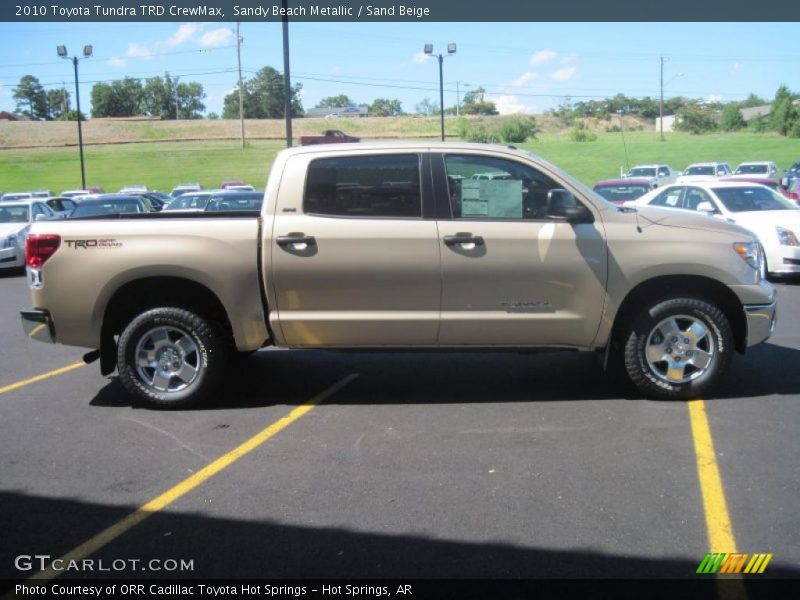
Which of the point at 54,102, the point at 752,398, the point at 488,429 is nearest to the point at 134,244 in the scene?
the point at 488,429

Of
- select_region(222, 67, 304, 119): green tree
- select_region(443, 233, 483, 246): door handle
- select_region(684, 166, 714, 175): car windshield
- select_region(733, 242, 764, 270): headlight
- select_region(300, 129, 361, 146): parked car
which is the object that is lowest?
select_region(733, 242, 764, 270): headlight

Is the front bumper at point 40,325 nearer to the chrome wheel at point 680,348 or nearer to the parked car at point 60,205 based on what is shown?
the chrome wheel at point 680,348

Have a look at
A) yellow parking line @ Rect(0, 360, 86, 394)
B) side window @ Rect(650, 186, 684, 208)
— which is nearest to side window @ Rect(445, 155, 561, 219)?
yellow parking line @ Rect(0, 360, 86, 394)

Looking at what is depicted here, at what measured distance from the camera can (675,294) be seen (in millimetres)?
6023

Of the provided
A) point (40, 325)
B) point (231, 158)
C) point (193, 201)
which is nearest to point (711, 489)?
point (40, 325)

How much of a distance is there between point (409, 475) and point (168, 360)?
246 cm

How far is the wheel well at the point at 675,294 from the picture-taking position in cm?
601

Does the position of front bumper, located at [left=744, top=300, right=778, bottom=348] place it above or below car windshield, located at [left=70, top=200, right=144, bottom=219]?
below

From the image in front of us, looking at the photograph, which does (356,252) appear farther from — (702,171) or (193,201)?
(702,171)

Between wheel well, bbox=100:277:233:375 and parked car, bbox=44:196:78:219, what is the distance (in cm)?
1510

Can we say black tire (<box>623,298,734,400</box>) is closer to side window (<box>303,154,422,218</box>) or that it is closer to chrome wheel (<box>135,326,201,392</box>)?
side window (<box>303,154,422,218</box>)

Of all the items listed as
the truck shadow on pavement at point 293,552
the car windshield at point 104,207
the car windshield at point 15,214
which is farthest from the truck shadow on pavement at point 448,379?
the car windshield at point 15,214

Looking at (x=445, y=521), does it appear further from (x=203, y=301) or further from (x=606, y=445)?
(x=203, y=301)

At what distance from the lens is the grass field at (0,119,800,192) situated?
2312 inches
